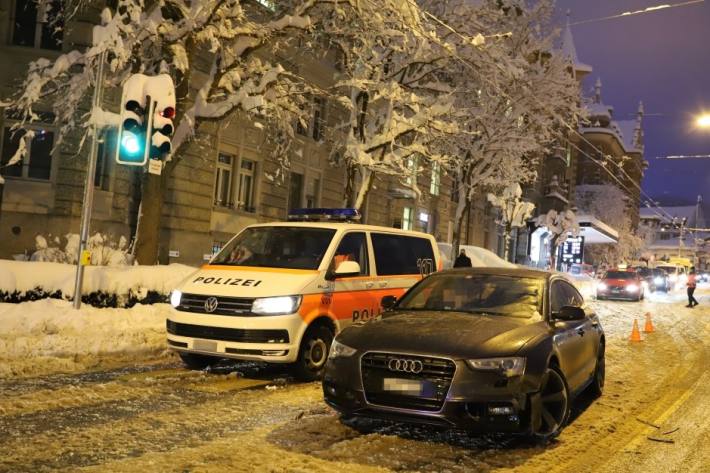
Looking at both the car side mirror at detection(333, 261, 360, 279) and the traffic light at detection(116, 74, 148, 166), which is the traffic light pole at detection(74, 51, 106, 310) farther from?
the car side mirror at detection(333, 261, 360, 279)

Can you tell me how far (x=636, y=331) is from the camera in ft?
50.4

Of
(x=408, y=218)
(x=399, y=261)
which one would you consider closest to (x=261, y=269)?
(x=399, y=261)

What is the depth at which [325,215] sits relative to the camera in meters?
10.4

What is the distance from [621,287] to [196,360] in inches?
1107

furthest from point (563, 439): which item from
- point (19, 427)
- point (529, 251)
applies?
point (529, 251)

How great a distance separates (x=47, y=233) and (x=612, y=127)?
84370 mm

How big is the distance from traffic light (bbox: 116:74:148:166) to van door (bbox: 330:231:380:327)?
13.1ft

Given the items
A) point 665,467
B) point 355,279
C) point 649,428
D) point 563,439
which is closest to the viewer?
point 665,467

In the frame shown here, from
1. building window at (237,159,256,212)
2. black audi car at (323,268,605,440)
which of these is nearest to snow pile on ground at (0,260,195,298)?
black audi car at (323,268,605,440)

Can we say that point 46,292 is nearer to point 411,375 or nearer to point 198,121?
point 198,121

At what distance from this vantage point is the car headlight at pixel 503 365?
536 centimetres

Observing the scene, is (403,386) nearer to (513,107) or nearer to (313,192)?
(313,192)

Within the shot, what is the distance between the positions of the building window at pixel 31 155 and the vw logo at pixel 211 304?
12.7m

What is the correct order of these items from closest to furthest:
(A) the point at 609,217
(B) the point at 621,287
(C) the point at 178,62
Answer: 1. (C) the point at 178,62
2. (B) the point at 621,287
3. (A) the point at 609,217
